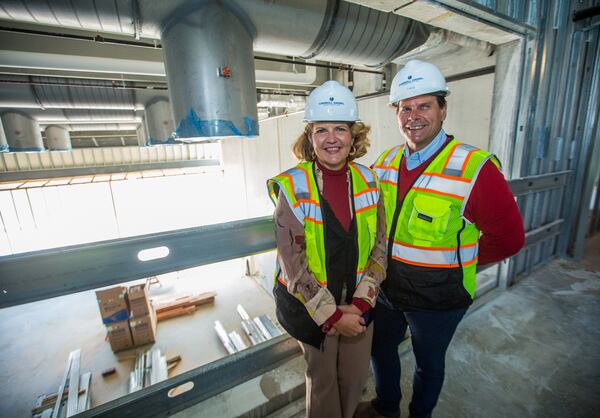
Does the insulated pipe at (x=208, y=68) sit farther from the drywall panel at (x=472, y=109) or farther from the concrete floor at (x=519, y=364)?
the drywall panel at (x=472, y=109)

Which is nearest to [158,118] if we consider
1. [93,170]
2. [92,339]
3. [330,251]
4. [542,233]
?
[330,251]

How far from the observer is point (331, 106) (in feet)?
3.81

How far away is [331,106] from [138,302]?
22.4 feet

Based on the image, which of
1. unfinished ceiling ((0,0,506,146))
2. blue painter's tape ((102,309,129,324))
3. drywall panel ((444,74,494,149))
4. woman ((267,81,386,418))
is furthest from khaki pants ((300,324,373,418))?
blue painter's tape ((102,309,129,324))

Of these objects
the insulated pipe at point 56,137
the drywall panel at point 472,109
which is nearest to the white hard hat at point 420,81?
the drywall panel at point 472,109

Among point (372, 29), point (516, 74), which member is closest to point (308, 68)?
point (372, 29)

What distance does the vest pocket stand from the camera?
1.15 metres

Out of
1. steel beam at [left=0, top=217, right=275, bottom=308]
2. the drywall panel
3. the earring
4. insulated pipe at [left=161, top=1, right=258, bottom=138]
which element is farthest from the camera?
the drywall panel

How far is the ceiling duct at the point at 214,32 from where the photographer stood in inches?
62.1

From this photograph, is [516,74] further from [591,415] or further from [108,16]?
[108,16]

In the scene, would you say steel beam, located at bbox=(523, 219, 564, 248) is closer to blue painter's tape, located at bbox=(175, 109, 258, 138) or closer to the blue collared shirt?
the blue collared shirt

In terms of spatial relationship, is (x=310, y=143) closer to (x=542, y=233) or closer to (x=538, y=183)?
(x=538, y=183)

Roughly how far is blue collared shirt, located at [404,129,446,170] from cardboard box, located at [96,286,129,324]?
686cm

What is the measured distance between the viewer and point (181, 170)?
37.0 ft
